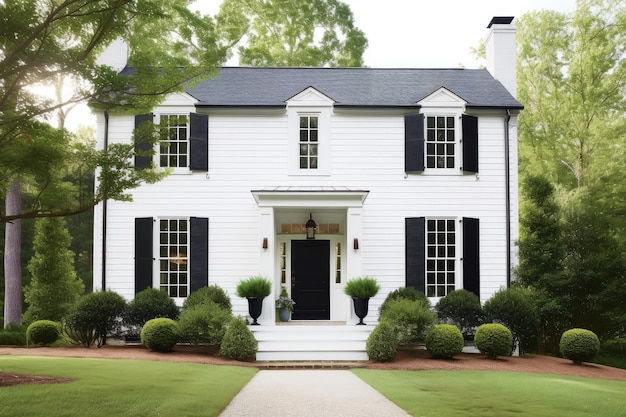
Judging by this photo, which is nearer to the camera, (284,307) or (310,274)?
(284,307)

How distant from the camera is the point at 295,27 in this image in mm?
Answer: 33250

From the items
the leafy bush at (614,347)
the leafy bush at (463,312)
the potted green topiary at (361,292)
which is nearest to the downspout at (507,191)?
the leafy bush at (463,312)

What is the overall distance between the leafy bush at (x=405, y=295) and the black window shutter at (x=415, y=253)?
1.69 ft

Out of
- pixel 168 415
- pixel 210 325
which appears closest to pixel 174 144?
pixel 210 325

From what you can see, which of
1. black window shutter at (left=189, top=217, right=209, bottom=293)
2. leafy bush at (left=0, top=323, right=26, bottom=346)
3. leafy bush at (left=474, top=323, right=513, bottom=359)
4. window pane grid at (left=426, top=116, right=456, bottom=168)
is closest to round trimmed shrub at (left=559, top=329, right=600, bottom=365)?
leafy bush at (left=474, top=323, right=513, bottom=359)

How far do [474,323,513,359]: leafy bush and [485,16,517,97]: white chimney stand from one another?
813 cm

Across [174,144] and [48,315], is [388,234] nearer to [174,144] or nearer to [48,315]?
[174,144]

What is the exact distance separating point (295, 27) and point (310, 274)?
1691cm

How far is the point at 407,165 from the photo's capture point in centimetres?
1959

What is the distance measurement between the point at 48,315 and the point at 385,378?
42.0 feet

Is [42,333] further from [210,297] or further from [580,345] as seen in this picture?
[580,345]

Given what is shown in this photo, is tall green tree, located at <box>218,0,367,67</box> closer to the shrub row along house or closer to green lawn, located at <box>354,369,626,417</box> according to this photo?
the shrub row along house

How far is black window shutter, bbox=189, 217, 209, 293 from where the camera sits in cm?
1909

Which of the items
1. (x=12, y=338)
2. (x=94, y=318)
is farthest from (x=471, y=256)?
(x=12, y=338)
